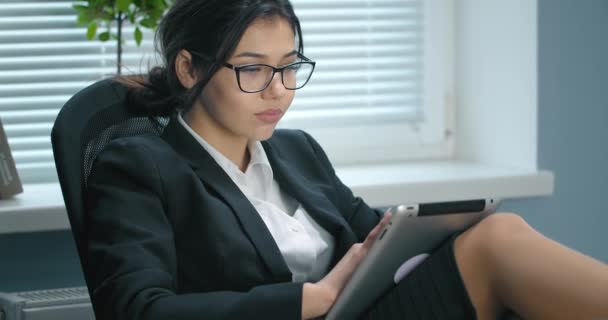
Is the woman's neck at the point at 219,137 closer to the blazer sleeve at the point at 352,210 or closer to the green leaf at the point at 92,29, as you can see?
the blazer sleeve at the point at 352,210

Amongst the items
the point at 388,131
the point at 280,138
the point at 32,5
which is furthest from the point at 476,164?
the point at 32,5

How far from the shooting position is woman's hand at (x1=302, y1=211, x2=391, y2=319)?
1430mm

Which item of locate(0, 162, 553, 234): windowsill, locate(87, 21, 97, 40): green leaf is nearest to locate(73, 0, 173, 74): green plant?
locate(87, 21, 97, 40): green leaf

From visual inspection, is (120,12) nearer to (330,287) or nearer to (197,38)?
(197,38)

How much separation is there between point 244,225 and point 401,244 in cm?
36

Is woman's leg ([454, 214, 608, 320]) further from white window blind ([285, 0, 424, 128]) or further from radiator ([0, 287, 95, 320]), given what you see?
white window blind ([285, 0, 424, 128])

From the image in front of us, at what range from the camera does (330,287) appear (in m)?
1.47

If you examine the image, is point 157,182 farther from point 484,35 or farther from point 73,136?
point 484,35

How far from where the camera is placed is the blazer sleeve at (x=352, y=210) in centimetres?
194

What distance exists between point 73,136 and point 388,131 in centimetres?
155

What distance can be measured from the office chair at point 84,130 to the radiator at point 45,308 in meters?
0.45

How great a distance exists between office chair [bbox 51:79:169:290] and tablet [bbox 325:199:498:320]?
1.67 feet

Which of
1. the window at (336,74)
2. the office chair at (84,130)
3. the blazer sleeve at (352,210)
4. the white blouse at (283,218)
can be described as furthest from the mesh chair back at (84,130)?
the window at (336,74)

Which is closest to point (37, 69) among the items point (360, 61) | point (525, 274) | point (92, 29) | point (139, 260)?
point (92, 29)
